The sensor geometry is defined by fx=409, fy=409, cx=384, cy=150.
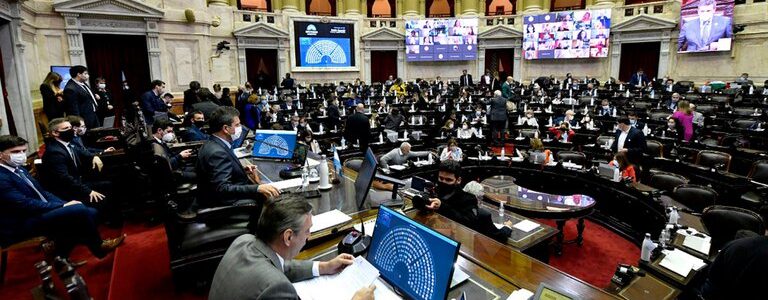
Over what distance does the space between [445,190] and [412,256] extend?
169 cm

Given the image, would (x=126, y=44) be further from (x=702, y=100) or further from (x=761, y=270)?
(x=702, y=100)

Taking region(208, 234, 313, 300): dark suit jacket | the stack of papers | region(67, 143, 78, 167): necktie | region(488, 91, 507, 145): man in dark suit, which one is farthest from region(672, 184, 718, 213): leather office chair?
region(67, 143, 78, 167): necktie

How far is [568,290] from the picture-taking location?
2.13 metres

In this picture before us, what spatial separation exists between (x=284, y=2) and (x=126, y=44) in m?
8.70

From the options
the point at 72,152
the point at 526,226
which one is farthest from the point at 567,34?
the point at 72,152

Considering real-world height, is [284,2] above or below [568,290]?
above

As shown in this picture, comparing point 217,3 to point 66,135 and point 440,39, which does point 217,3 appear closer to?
point 440,39

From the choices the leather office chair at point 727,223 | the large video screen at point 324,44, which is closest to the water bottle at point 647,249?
the leather office chair at point 727,223

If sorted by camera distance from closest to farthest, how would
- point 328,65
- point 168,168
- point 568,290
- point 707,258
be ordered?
point 568,290 → point 707,258 → point 168,168 → point 328,65

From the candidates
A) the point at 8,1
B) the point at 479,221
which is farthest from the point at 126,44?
the point at 479,221

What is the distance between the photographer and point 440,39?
21453 mm

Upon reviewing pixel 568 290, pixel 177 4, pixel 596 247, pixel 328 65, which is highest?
pixel 177 4

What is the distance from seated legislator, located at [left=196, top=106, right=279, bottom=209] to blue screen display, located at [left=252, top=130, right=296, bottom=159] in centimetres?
158

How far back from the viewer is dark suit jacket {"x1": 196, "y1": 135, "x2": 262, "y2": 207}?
3.42 metres
